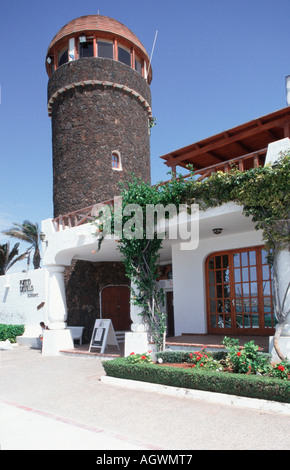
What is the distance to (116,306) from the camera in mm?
17594

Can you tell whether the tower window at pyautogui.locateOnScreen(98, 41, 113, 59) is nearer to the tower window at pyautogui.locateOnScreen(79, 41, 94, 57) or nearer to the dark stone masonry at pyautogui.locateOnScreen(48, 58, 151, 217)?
the tower window at pyautogui.locateOnScreen(79, 41, 94, 57)

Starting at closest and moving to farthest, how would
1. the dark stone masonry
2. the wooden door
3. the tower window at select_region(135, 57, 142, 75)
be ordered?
1. the wooden door
2. the dark stone masonry
3. the tower window at select_region(135, 57, 142, 75)

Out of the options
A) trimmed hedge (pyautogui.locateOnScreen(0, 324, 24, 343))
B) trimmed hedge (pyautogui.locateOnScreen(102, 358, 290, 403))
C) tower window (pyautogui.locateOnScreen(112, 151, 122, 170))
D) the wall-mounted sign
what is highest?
tower window (pyautogui.locateOnScreen(112, 151, 122, 170))

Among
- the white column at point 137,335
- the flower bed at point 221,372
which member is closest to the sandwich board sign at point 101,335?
the white column at point 137,335

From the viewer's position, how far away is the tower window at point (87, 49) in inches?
→ 699

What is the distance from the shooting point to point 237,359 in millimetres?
6863

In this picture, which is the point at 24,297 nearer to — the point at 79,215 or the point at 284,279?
the point at 79,215

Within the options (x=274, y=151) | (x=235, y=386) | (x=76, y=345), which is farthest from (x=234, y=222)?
(x=76, y=345)

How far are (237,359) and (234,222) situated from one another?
12.9 feet

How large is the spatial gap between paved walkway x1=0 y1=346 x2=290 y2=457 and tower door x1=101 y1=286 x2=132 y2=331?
8.64 metres

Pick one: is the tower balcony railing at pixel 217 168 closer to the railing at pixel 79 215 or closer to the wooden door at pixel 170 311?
the railing at pixel 79 215

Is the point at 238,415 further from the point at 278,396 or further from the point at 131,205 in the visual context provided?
the point at 131,205

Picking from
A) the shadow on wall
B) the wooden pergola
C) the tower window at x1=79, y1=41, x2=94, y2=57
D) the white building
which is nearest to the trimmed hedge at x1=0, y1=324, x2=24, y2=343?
the shadow on wall

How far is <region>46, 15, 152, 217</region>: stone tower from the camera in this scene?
56.2 feet
